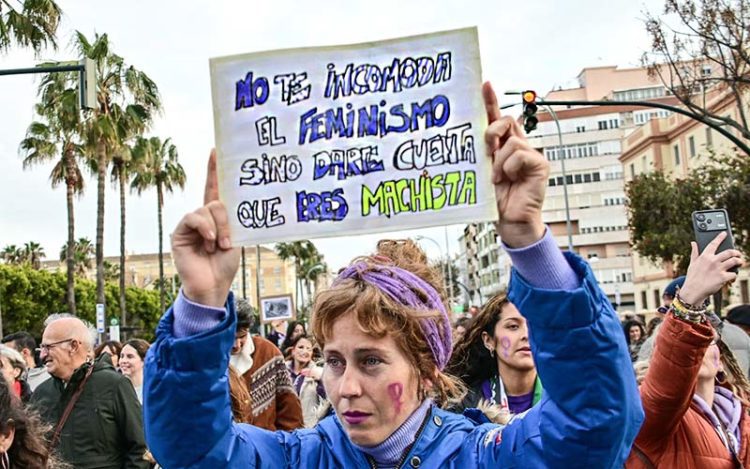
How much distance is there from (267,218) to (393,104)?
379 mm

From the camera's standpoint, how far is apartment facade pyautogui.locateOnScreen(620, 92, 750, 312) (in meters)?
40.2

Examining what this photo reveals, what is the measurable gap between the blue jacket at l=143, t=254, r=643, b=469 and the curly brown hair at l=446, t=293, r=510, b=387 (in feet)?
7.64

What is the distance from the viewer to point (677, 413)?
3.42 meters

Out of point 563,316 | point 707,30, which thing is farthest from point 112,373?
point 707,30

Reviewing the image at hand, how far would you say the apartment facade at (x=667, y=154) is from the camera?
132ft

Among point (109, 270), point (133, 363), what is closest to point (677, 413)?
point (133, 363)

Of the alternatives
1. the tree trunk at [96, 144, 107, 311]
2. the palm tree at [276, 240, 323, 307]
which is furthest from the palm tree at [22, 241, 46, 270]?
the tree trunk at [96, 144, 107, 311]

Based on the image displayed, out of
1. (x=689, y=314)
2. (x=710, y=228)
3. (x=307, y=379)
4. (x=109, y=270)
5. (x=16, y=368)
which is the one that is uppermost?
(x=109, y=270)

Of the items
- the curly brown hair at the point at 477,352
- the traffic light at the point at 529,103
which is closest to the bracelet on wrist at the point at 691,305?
the curly brown hair at the point at 477,352

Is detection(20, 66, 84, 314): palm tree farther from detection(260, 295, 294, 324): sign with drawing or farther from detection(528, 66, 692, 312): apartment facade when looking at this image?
detection(528, 66, 692, 312): apartment facade

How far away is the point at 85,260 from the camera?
6894cm

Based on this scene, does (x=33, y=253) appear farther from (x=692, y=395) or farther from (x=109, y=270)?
(x=692, y=395)

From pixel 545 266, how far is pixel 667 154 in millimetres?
52109

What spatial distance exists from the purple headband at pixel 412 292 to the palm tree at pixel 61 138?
24296 millimetres
